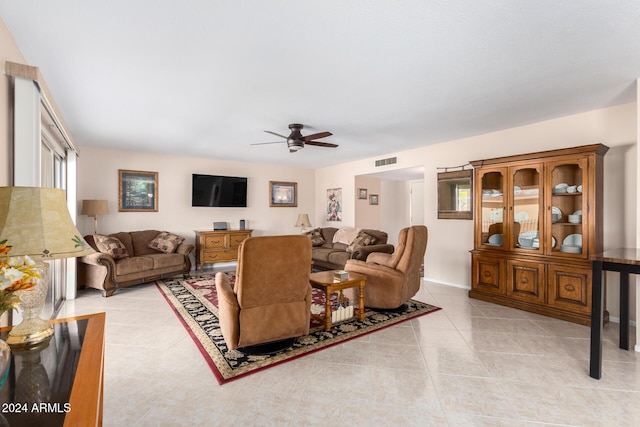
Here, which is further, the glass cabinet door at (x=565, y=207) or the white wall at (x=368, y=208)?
the white wall at (x=368, y=208)

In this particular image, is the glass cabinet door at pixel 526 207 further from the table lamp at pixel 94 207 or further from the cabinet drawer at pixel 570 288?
the table lamp at pixel 94 207

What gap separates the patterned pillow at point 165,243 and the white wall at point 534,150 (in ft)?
13.7

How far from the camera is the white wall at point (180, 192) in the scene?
5.50 m

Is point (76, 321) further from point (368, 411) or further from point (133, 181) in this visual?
point (133, 181)

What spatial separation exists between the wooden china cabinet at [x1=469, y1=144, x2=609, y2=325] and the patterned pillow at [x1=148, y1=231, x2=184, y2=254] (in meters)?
5.07

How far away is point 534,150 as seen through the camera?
4.01 m

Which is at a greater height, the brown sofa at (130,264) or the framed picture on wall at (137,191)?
the framed picture on wall at (137,191)

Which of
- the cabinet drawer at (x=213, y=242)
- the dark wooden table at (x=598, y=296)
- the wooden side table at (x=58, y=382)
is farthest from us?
the cabinet drawer at (x=213, y=242)

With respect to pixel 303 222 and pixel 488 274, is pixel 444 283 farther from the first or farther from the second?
pixel 303 222

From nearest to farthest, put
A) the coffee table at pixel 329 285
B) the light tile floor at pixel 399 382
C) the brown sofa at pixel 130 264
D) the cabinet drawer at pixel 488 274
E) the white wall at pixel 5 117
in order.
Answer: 1. the white wall at pixel 5 117
2. the light tile floor at pixel 399 382
3. the coffee table at pixel 329 285
4. the cabinet drawer at pixel 488 274
5. the brown sofa at pixel 130 264

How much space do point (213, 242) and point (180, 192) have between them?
131cm

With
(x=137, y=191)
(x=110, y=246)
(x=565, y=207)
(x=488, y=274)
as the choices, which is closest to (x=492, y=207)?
(x=565, y=207)

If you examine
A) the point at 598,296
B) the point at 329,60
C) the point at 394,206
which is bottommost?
the point at 598,296

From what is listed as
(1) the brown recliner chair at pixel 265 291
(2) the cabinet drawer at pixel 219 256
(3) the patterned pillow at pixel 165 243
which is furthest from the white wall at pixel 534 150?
(3) the patterned pillow at pixel 165 243
